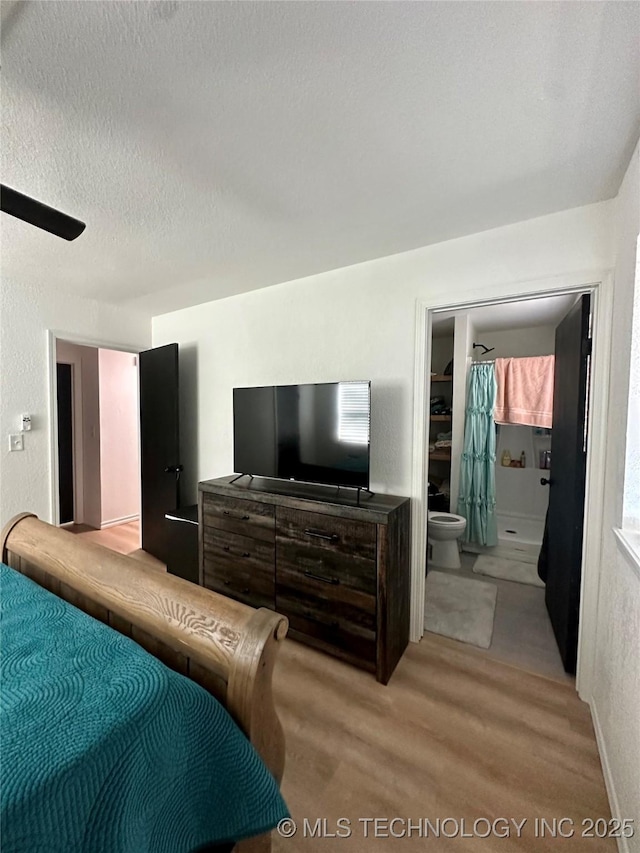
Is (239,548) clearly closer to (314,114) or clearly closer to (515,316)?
(314,114)

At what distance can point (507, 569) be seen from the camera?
306 cm

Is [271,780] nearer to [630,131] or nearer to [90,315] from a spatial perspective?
[630,131]

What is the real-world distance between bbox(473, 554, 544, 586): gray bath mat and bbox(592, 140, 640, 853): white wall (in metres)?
1.31

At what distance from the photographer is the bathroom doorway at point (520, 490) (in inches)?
72.0

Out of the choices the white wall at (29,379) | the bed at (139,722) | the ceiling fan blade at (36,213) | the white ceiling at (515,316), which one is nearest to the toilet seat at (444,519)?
the white ceiling at (515,316)

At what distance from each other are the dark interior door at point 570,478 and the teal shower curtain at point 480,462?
47.1 inches

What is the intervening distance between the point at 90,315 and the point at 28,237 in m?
1.12

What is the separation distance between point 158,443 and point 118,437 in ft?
4.76

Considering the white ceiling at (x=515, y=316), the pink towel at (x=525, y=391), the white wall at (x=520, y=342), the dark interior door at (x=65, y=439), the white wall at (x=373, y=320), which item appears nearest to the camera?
the white wall at (x=373, y=320)

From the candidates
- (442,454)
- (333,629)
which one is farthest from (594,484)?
(442,454)

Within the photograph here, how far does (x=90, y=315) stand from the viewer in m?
2.97

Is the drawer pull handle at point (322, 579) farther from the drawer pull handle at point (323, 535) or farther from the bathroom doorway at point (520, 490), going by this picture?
the bathroom doorway at point (520, 490)

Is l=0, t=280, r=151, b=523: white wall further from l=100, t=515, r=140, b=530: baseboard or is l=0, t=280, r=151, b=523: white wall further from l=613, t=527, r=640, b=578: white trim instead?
l=613, t=527, r=640, b=578: white trim

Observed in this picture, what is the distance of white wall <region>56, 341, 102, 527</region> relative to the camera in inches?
161
